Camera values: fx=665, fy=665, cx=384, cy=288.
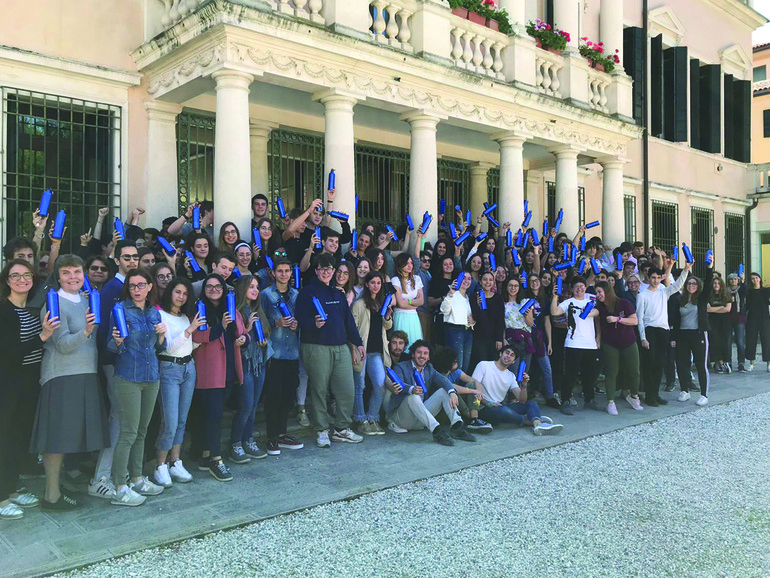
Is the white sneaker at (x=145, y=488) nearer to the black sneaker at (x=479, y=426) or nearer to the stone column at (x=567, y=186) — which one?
the black sneaker at (x=479, y=426)

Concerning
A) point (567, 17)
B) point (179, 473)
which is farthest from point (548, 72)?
point (179, 473)

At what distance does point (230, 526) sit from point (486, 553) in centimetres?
165

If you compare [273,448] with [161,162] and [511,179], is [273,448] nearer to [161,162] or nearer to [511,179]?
[161,162]

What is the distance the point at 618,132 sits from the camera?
42.2 ft

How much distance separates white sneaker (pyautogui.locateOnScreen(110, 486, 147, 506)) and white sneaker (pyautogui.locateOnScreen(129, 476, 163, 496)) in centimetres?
14

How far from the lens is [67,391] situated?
4512 millimetres

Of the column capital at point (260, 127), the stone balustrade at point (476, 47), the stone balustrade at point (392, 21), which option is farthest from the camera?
the stone balustrade at point (476, 47)

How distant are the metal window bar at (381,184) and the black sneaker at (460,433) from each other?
561 cm

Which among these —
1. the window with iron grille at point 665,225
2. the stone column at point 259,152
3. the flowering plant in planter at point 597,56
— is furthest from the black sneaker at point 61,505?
the window with iron grille at point 665,225

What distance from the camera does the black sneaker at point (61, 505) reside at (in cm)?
452

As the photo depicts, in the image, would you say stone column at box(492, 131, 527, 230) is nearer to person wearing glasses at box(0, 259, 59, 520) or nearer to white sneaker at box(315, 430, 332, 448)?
white sneaker at box(315, 430, 332, 448)

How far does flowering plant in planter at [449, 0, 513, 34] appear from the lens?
1026 cm

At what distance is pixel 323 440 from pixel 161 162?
4.59 metres

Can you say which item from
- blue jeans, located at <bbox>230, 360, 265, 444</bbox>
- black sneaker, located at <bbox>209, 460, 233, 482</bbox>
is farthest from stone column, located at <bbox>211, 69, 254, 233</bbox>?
black sneaker, located at <bbox>209, 460, 233, 482</bbox>
